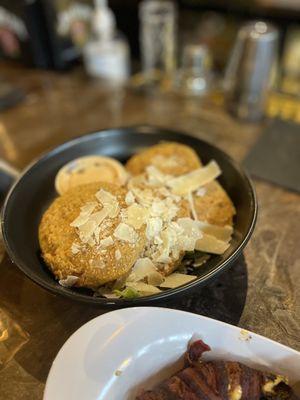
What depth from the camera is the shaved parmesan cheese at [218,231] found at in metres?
0.77

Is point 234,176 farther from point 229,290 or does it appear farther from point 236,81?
point 236,81

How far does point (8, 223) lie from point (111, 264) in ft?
0.86

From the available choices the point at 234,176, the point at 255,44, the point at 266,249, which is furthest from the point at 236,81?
the point at 266,249

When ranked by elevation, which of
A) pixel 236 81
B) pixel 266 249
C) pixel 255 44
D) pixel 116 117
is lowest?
pixel 266 249

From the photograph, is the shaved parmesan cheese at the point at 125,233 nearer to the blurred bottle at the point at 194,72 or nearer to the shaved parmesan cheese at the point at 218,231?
the shaved parmesan cheese at the point at 218,231

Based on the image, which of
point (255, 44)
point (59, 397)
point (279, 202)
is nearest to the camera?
point (59, 397)

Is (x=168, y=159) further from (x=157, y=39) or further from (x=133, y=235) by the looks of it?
(x=157, y=39)

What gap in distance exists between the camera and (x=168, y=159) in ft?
3.20

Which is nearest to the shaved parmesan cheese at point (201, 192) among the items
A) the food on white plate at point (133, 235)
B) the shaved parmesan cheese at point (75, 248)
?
the food on white plate at point (133, 235)

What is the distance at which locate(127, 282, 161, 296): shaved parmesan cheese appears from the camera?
663 mm


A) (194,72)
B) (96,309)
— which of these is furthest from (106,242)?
(194,72)

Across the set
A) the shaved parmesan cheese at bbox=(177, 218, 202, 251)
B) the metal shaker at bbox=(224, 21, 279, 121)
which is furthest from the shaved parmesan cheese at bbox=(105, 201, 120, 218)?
the metal shaker at bbox=(224, 21, 279, 121)

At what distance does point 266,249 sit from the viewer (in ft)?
2.87

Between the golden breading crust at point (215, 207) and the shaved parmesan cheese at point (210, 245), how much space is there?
0.26 feet
